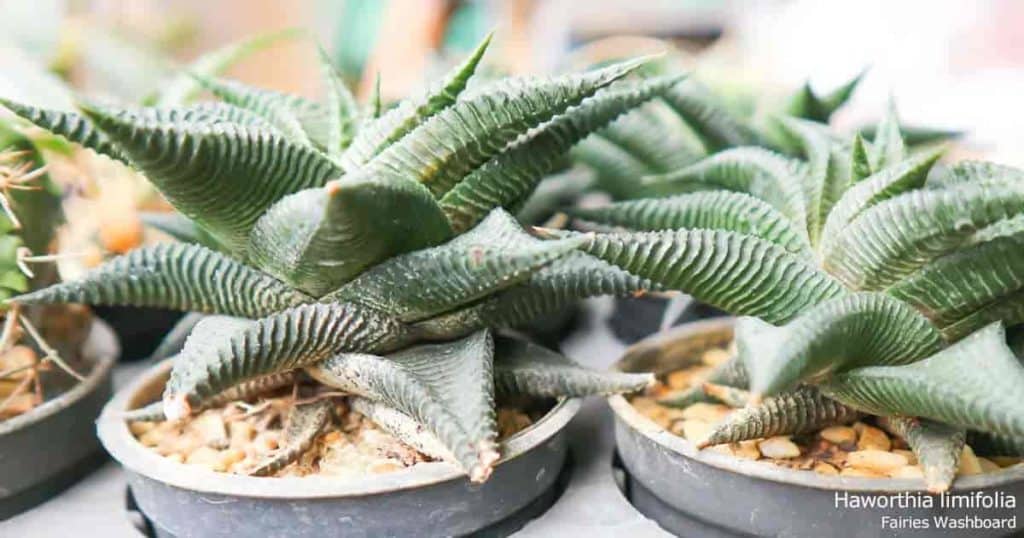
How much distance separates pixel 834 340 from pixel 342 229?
0.90 ft

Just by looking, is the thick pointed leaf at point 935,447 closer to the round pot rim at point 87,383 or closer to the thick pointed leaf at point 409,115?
the thick pointed leaf at point 409,115

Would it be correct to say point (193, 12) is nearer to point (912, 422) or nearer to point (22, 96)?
point (22, 96)

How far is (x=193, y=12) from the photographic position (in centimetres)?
240

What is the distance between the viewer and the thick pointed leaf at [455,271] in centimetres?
52

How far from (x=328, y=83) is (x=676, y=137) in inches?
13.3

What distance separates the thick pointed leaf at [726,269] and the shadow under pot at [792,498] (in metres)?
0.10

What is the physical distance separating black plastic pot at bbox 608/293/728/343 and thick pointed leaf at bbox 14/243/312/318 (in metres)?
0.38

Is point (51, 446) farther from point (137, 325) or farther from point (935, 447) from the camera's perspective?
point (935, 447)

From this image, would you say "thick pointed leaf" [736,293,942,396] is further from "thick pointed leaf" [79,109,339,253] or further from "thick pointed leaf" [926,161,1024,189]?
"thick pointed leaf" [79,109,339,253]

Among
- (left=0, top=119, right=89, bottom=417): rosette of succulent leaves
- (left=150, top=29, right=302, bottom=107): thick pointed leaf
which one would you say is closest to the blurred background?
(left=150, top=29, right=302, bottom=107): thick pointed leaf

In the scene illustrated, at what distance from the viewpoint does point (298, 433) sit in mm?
620

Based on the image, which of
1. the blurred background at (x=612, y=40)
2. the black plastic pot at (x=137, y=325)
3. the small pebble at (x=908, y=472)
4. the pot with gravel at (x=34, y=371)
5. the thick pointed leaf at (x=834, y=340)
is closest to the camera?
the thick pointed leaf at (x=834, y=340)

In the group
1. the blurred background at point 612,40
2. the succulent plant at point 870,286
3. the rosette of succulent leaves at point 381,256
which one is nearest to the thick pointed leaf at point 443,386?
the rosette of succulent leaves at point 381,256

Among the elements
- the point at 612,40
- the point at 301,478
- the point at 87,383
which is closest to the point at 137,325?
the point at 87,383
